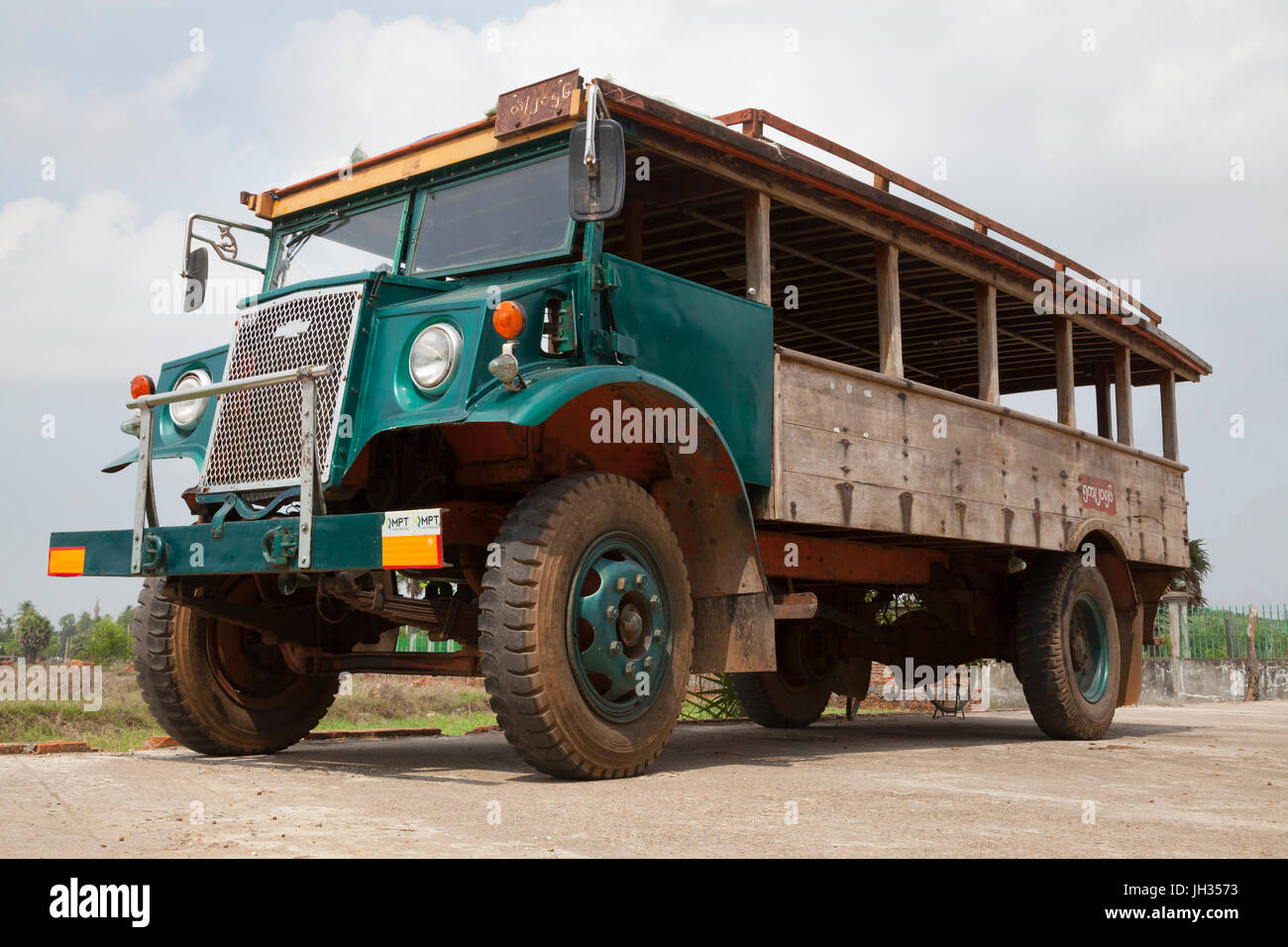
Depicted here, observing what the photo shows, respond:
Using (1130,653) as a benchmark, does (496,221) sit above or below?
above

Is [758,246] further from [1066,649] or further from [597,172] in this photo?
[1066,649]

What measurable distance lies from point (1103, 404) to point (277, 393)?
921cm

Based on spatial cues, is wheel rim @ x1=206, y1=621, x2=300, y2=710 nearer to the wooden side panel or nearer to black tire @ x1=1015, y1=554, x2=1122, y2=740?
the wooden side panel

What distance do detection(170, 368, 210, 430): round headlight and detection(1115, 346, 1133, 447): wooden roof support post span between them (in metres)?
8.69

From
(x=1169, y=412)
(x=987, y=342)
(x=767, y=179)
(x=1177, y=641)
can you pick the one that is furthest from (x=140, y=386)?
(x=1177, y=641)

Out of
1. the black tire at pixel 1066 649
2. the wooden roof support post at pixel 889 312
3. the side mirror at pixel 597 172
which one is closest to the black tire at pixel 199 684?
the side mirror at pixel 597 172

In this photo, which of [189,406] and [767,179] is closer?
[189,406]

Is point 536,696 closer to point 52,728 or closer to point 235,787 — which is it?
point 235,787

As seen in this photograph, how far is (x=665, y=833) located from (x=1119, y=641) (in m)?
8.00

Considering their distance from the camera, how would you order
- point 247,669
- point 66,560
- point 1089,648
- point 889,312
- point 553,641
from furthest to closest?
point 1089,648 → point 889,312 → point 247,669 → point 66,560 → point 553,641

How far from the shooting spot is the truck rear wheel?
1091 cm

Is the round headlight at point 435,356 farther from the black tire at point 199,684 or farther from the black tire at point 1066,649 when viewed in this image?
the black tire at point 1066,649

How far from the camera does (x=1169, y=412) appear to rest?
1312cm
